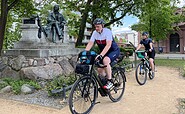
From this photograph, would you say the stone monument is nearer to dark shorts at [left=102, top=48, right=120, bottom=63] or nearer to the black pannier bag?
dark shorts at [left=102, top=48, right=120, bottom=63]

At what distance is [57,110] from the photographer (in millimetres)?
4000

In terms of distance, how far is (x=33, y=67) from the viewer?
6.27 meters

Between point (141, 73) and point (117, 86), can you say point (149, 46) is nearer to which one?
point (141, 73)

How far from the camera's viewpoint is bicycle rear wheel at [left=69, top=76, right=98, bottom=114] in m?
3.53

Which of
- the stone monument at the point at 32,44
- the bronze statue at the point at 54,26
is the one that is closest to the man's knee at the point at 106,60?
the stone monument at the point at 32,44

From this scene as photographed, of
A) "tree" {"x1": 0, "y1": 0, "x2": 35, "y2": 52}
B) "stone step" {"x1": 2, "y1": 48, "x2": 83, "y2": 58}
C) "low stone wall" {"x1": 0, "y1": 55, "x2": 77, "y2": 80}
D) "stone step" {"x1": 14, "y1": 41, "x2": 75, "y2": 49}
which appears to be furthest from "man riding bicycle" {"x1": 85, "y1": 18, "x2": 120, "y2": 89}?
"tree" {"x1": 0, "y1": 0, "x2": 35, "y2": 52}

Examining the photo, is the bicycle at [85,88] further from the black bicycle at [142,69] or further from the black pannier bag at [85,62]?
the black bicycle at [142,69]

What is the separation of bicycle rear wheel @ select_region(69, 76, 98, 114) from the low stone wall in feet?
8.63

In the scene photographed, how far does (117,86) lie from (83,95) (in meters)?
1.24

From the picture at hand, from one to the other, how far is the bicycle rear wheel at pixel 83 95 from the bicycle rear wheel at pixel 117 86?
2.18 ft

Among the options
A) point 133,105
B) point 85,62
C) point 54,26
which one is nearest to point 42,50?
point 54,26

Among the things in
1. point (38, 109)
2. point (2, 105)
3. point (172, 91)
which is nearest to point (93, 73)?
point (38, 109)

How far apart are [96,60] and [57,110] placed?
1.27 meters

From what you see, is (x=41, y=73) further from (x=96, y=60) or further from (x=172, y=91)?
(x=172, y=91)
